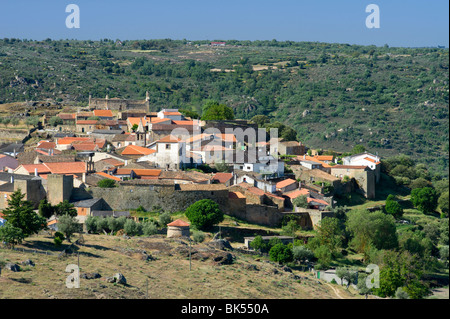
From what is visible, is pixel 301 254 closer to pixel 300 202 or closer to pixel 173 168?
pixel 300 202

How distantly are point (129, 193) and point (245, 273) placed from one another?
10.7 meters

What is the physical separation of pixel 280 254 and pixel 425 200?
1965 centimetres

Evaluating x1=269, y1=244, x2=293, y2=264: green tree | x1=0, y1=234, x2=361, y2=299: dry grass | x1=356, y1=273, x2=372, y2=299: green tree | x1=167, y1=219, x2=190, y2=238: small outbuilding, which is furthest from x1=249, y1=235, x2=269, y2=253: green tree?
x1=356, y1=273, x2=372, y2=299: green tree

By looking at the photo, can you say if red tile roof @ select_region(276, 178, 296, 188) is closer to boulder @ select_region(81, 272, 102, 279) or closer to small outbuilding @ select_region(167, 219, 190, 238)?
small outbuilding @ select_region(167, 219, 190, 238)

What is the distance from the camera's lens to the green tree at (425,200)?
173 ft

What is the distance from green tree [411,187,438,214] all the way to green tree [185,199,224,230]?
19577 millimetres

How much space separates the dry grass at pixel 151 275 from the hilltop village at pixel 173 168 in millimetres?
5374

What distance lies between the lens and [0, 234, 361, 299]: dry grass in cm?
2527

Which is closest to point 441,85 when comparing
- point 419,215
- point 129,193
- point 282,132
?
point 282,132

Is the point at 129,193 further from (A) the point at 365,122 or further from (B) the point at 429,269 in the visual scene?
(A) the point at 365,122

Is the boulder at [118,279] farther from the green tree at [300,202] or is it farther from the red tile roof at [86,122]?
the red tile roof at [86,122]

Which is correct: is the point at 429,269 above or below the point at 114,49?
below


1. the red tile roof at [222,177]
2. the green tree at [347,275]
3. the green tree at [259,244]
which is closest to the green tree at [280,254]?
the green tree at [259,244]
